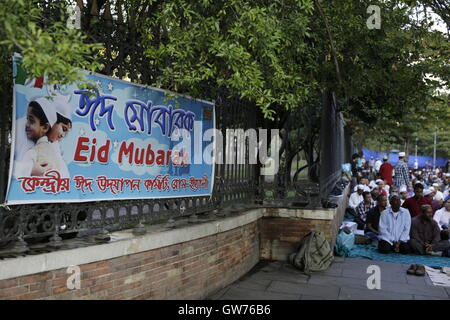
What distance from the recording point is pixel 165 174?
5.50 m

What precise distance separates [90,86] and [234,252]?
4.26 meters

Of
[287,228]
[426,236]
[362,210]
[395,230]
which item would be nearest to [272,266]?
[287,228]

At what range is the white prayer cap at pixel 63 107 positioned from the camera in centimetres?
404

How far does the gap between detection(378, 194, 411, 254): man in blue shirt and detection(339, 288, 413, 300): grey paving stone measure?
3.30 m

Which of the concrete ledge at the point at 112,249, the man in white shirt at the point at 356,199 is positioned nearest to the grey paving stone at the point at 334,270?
the concrete ledge at the point at 112,249

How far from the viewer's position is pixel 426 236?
1002 centimetres

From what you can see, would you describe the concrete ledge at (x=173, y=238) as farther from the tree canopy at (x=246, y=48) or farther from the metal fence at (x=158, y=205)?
the tree canopy at (x=246, y=48)

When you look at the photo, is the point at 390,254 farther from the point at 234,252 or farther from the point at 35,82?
the point at 35,82

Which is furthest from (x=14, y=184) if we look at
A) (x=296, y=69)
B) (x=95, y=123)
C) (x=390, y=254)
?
(x=390, y=254)

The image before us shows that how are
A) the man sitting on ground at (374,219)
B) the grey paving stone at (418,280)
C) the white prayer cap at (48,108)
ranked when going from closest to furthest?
the white prayer cap at (48,108) < the grey paving stone at (418,280) < the man sitting on ground at (374,219)

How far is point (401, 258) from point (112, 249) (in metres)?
6.86

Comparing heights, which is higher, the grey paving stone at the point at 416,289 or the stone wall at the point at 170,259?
the stone wall at the point at 170,259

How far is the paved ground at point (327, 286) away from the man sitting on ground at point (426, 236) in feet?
5.99

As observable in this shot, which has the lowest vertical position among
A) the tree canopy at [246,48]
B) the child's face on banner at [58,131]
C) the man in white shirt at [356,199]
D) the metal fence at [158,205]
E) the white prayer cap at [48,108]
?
the man in white shirt at [356,199]
